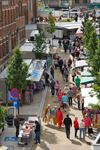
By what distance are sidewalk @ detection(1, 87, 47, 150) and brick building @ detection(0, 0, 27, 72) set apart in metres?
5.97

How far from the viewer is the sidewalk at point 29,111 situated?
25763 millimetres

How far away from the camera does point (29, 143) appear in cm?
2630

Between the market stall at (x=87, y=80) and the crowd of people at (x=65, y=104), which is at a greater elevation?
the market stall at (x=87, y=80)

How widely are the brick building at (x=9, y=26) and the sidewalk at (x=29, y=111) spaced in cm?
597

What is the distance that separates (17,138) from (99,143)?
28.9ft

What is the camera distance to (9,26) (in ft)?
154

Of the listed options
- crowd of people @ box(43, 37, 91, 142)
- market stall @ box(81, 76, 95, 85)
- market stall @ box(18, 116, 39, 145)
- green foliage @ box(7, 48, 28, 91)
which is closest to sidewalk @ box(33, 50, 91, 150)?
crowd of people @ box(43, 37, 91, 142)

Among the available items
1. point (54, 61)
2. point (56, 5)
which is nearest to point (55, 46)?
point (54, 61)

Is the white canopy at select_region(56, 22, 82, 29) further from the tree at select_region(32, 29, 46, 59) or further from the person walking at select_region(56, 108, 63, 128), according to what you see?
the person walking at select_region(56, 108, 63, 128)

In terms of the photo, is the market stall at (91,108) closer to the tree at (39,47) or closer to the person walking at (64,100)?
the person walking at (64,100)

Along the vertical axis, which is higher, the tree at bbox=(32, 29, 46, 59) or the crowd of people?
the tree at bbox=(32, 29, 46, 59)

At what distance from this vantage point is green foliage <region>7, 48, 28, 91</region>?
32281 millimetres

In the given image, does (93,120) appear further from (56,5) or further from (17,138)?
(56,5)

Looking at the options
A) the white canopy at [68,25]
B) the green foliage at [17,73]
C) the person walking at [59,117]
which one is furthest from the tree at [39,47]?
the white canopy at [68,25]
